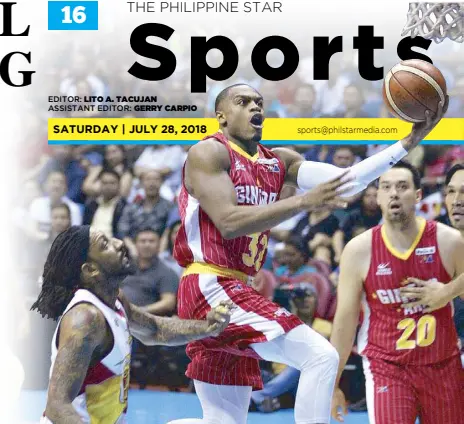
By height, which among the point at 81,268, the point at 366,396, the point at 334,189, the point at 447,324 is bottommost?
the point at 366,396

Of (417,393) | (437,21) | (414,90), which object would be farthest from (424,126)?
(417,393)

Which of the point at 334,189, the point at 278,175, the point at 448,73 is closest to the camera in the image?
the point at 334,189

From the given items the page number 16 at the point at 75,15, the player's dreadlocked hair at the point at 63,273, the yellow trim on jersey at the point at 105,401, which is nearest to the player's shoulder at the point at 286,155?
the player's dreadlocked hair at the point at 63,273

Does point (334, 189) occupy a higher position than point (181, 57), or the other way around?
point (181, 57)

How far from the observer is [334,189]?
4.27m

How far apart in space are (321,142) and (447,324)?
130 cm

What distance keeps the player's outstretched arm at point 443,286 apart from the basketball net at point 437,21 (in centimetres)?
117

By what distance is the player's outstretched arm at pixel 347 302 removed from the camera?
18.1 ft

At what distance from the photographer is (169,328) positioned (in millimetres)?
4793

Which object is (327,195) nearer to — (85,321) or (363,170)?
(363,170)

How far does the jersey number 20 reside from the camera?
5.37 metres

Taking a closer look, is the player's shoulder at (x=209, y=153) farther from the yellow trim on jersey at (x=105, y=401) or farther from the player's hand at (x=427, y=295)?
the player's hand at (x=427, y=295)

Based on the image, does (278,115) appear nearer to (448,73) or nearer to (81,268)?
(448,73)

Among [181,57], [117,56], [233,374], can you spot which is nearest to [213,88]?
[181,57]
